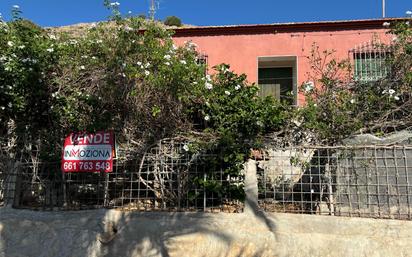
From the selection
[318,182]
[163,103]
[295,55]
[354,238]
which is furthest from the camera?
[295,55]

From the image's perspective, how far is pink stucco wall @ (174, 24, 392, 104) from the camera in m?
11.8

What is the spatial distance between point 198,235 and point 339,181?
2.08 m

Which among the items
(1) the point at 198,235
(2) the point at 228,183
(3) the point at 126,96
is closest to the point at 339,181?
(2) the point at 228,183

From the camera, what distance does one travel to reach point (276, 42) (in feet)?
40.4

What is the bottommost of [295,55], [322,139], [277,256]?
[277,256]

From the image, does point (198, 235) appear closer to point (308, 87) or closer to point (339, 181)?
point (339, 181)

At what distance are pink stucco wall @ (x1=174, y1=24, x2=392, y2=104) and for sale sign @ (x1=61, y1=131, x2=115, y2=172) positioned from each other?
6075mm

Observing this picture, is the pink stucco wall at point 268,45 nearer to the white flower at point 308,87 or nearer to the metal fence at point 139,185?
the white flower at point 308,87

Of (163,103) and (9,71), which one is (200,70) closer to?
(163,103)

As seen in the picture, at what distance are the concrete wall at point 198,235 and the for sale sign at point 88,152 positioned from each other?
679 millimetres

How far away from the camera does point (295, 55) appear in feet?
39.8

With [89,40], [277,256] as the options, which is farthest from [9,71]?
[277,256]

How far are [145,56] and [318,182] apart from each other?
3210 mm

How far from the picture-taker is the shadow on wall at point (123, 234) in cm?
597
